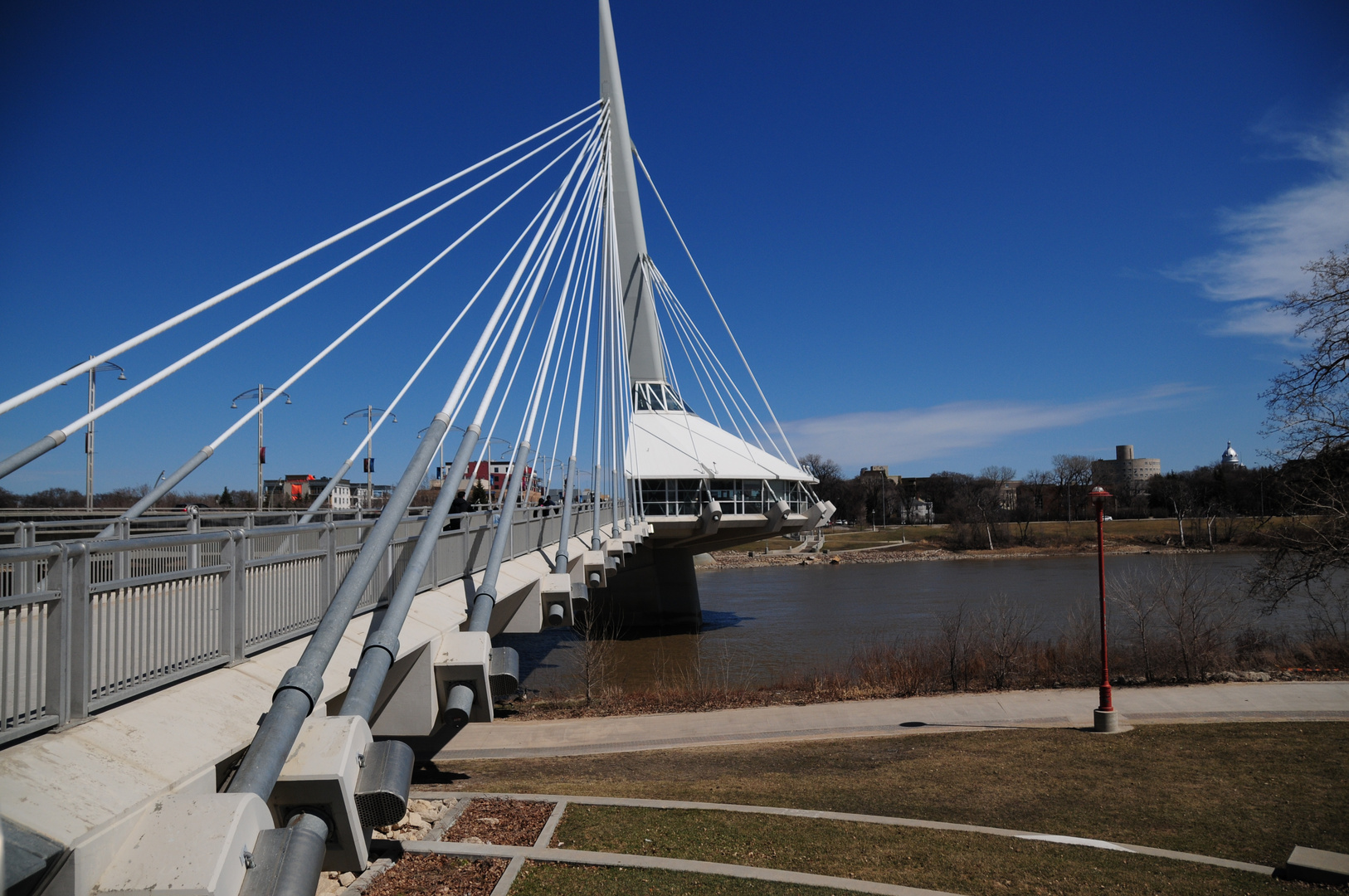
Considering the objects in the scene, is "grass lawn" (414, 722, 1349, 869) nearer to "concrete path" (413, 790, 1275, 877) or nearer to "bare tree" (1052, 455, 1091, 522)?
"concrete path" (413, 790, 1275, 877)

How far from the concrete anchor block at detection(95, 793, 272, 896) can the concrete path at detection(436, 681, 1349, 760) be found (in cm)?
1342

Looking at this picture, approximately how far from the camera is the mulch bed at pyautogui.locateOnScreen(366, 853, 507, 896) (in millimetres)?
8555

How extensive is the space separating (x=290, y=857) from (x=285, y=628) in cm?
410

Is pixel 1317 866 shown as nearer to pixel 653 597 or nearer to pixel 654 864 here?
pixel 654 864

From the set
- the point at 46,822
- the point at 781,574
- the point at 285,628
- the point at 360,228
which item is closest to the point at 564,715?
the point at 360,228

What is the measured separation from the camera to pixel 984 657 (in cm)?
2491

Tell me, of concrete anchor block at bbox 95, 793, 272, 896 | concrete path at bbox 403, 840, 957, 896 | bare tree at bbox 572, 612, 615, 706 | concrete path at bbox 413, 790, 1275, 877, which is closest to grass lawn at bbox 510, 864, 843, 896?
A: concrete path at bbox 403, 840, 957, 896

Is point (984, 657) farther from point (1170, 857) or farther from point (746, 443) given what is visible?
point (746, 443)

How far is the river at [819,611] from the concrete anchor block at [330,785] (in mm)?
22387

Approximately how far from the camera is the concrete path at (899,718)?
695 inches

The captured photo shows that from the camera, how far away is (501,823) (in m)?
10.9

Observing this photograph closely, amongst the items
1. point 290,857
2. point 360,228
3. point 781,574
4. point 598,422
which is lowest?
point 781,574

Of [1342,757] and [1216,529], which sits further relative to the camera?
[1216,529]

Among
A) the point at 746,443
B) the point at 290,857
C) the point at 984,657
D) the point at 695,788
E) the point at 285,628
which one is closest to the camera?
the point at 290,857
